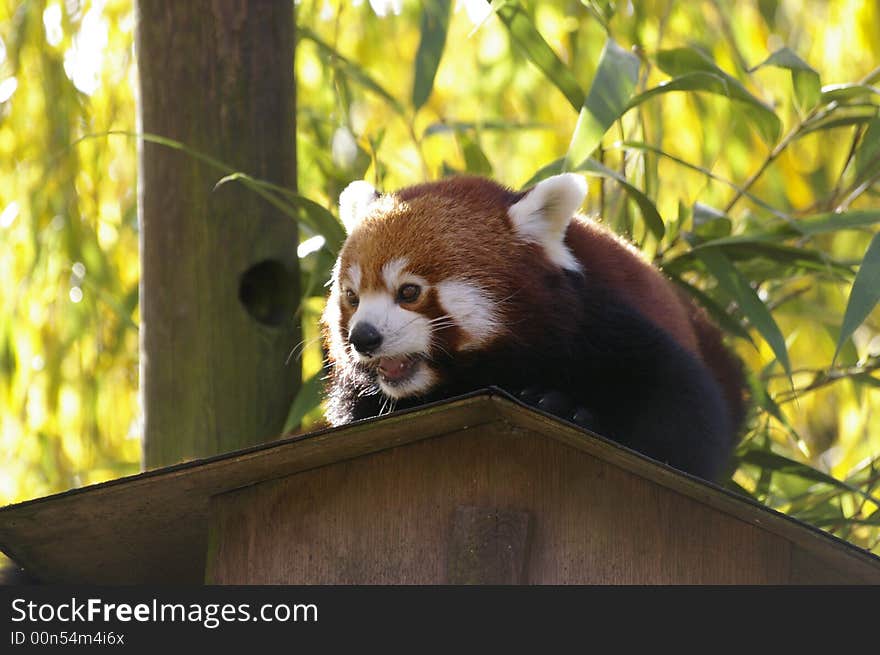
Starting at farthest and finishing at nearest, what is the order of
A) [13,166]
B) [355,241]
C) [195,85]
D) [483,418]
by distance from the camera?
[13,166]
[195,85]
[355,241]
[483,418]

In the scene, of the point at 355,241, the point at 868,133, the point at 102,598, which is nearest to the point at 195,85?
the point at 355,241

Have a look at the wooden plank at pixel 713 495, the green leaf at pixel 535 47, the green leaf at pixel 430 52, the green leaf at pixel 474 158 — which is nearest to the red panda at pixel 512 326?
the wooden plank at pixel 713 495

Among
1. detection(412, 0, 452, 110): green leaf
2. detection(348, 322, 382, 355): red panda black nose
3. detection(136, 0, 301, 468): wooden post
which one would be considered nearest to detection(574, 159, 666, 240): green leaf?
detection(412, 0, 452, 110): green leaf

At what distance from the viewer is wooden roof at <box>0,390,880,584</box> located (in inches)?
74.3

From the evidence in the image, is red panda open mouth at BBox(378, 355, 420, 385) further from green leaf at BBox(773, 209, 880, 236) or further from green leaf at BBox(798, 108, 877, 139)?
green leaf at BBox(798, 108, 877, 139)

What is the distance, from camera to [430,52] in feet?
10.3

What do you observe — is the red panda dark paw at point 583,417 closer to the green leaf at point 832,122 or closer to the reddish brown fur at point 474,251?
the reddish brown fur at point 474,251

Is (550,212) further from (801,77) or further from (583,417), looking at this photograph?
(801,77)

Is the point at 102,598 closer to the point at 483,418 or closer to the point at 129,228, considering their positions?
the point at 483,418

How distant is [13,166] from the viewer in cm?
377

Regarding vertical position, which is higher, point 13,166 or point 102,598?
point 13,166

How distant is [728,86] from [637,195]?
31 centimetres

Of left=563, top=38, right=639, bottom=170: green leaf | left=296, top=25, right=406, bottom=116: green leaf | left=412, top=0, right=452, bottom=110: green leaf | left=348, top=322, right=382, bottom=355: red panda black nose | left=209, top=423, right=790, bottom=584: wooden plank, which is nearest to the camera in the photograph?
left=209, top=423, right=790, bottom=584: wooden plank

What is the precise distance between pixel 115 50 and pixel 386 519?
2.21 m
